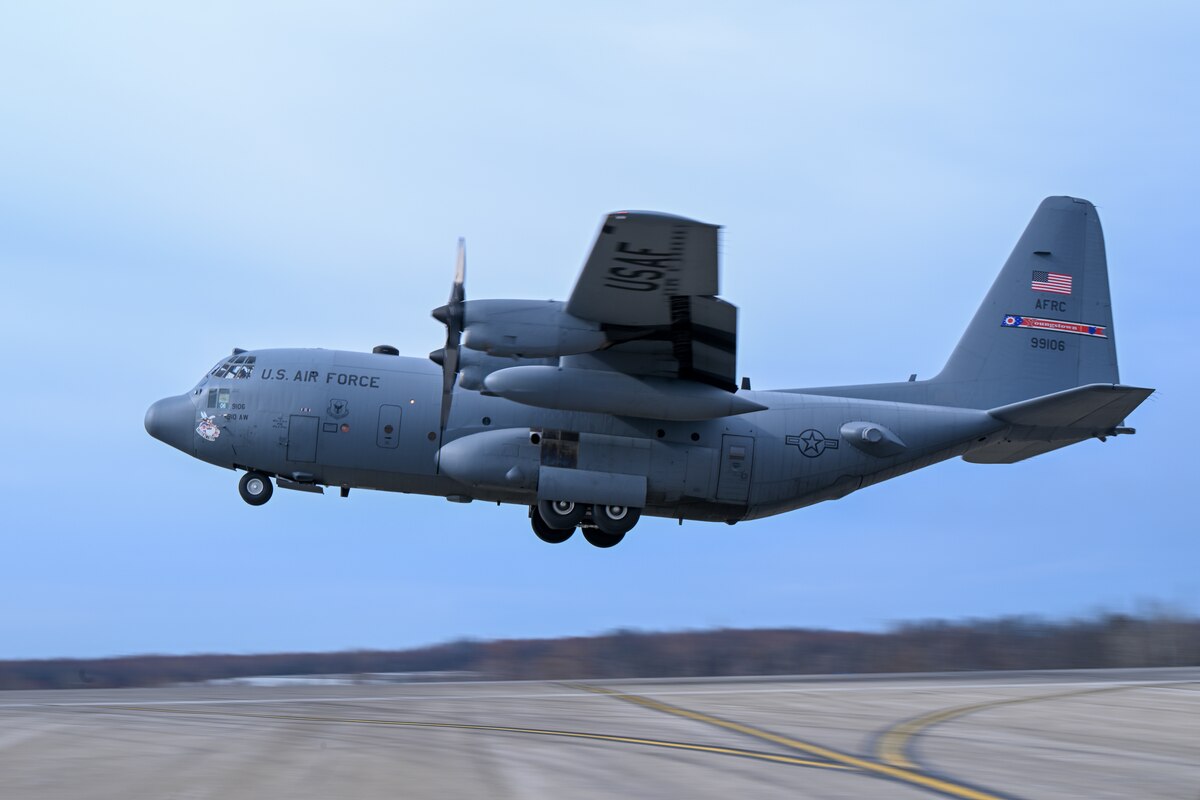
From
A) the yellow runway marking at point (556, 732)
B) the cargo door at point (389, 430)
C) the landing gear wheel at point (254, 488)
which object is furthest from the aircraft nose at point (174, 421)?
the yellow runway marking at point (556, 732)

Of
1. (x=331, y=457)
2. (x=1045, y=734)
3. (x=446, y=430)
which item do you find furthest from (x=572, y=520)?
(x=1045, y=734)

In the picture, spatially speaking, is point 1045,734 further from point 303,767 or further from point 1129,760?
point 303,767

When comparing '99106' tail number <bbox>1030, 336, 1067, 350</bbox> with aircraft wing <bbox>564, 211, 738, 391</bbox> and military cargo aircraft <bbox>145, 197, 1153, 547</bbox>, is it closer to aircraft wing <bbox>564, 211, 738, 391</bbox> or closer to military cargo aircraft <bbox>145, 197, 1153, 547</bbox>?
military cargo aircraft <bbox>145, 197, 1153, 547</bbox>

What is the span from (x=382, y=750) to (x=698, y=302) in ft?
36.9

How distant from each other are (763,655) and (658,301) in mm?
12178

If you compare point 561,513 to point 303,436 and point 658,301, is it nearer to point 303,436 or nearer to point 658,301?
point 303,436

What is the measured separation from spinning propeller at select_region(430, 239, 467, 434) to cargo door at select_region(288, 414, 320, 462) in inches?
105

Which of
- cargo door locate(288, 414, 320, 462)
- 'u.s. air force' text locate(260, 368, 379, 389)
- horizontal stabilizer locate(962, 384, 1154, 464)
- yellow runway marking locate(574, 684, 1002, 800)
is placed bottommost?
yellow runway marking locate(574, 684, 1002, 800)

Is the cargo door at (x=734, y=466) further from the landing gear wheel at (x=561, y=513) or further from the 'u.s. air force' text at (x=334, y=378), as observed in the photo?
the 'u.s. air force' text at (x=334, y=378)

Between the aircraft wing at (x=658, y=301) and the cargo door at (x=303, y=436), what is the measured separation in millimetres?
5431

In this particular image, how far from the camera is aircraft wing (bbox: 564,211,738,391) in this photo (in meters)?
16.5

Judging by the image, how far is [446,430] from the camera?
71.6ft

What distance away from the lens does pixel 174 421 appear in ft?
74.7

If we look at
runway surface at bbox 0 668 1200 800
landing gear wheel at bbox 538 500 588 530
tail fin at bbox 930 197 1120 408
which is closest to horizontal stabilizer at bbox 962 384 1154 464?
tail fin at bbox 930 197 1120 408
